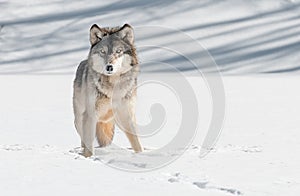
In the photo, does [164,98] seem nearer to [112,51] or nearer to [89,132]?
[89,132]

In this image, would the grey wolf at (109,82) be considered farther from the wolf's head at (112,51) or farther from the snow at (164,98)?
the snow at (164,98)

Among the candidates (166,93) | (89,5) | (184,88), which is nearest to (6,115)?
(166,93)

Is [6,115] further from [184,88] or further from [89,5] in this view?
[89,5]

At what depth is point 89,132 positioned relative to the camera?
20.0ft

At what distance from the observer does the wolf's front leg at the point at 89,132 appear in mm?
6059

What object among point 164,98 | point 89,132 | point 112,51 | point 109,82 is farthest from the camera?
point 164,98

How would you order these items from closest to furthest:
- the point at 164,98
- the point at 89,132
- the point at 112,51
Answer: the point at 112,51, the point at 89,132, the point at 164,98

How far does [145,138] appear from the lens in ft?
23.4

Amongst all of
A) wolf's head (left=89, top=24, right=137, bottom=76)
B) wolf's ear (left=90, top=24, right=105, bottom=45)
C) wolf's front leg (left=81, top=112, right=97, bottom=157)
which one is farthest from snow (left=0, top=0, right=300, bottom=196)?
wolf's ear (left=90, top=24, right=105, bottom=45)

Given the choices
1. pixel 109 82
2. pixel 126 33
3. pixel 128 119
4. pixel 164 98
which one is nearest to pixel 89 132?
pixel 128 119

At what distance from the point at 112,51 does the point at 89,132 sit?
0.77 metres

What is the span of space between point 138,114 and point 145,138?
224cm

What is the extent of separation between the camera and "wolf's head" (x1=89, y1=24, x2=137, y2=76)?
582 cm

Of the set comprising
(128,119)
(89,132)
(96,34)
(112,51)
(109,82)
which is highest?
(96,34)
